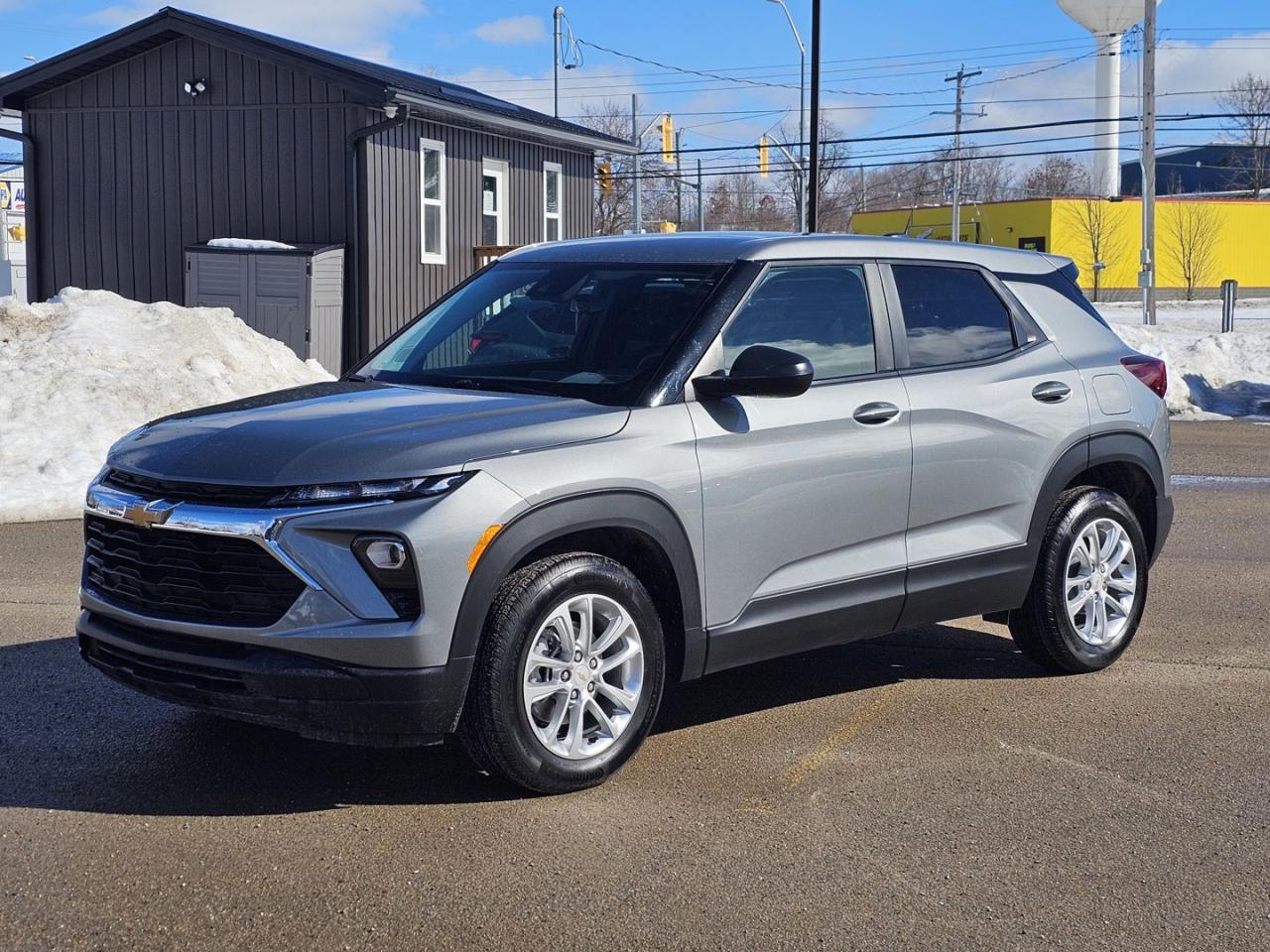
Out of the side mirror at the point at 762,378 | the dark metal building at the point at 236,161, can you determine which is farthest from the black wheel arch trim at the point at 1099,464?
the dark metal building at the point at 236,161

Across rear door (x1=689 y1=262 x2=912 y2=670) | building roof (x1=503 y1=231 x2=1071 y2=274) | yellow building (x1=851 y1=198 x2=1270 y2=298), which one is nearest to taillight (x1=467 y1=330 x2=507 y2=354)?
building roof (x1=503 y1=231 x2=1071 y2=274)

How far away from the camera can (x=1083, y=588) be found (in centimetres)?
639

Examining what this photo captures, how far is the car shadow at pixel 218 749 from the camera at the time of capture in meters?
4.74

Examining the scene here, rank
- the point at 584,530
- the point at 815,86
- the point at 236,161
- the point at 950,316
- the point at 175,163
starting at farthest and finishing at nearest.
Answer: the point at 815,86
the point at 175,163
the point at 236,161
the point at 950,316
the point at 584,530

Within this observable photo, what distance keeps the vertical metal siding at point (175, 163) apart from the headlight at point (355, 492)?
16.4m

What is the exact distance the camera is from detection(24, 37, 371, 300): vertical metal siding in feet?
66.7

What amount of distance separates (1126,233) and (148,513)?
6657cm

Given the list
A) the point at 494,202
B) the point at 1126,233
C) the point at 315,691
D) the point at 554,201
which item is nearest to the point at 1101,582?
the point at 315,691

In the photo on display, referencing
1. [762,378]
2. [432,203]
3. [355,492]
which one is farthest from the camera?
[432,203]

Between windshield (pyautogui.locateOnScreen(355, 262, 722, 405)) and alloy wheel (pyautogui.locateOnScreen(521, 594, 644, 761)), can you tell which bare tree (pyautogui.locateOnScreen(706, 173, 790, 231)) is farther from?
alloy wheel (pyautogui.locateOnScreen(521, 594, 644, 761))

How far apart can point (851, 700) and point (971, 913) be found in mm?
2129

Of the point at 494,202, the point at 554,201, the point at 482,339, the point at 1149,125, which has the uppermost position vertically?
the point at 1149,125

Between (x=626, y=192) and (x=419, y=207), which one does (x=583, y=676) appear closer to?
(x=419, y=207)

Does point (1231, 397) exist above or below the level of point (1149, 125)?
below
